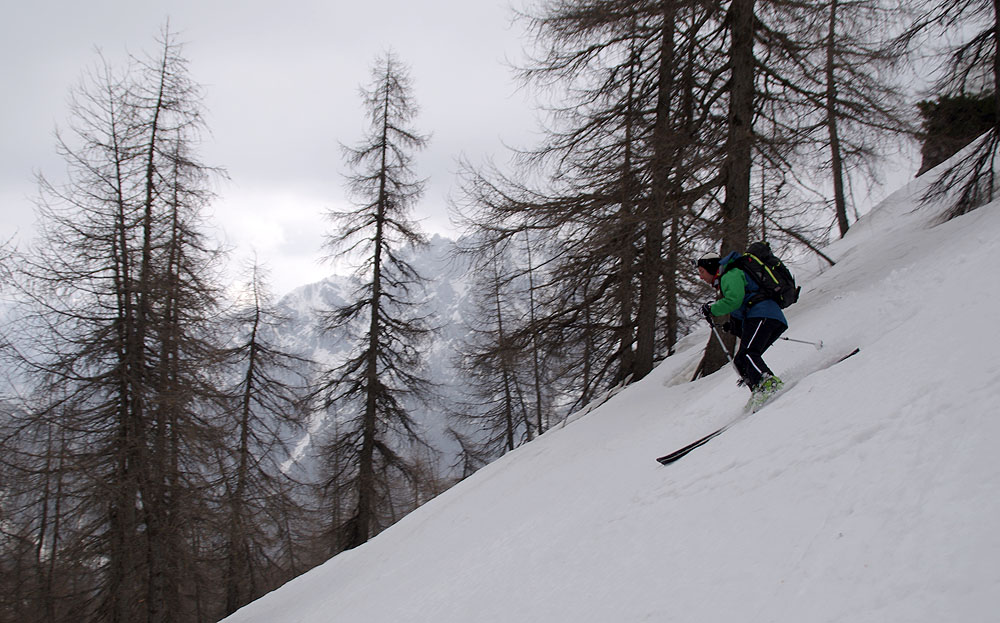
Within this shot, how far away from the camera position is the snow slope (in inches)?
93.8

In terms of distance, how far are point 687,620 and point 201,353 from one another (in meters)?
10.0

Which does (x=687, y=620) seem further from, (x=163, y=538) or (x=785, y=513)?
(x=163, y=538)

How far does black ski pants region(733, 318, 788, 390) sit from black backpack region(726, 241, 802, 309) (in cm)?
22

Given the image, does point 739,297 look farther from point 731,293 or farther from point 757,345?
point 757,345

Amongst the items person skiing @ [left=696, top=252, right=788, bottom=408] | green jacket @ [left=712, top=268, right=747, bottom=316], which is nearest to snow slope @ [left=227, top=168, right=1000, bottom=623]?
person skiing @ [left=696, top=252, right=788, bottom=408]

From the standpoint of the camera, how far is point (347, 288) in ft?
53.1

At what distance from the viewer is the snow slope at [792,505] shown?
238 cm

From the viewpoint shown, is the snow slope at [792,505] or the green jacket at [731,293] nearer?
the snow slope at [792,505]

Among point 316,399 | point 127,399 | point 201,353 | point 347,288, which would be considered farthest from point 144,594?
point 347,288

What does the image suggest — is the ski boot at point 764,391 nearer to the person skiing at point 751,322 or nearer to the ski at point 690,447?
the person skiing at point 751,322

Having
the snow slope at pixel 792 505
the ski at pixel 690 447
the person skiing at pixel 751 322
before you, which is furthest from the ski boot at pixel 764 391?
the snow slope at pixel 792 505

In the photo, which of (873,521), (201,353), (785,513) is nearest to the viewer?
(873,521)

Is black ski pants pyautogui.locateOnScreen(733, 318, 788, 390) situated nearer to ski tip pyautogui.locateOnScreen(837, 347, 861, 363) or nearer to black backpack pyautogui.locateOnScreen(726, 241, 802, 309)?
black backpack pyautogui.locateOnScreen(726, 241, 802, 309)

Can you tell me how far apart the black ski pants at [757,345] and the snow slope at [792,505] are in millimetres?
420
